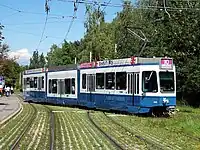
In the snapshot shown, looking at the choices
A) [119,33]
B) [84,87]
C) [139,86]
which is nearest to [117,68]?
[139,86]

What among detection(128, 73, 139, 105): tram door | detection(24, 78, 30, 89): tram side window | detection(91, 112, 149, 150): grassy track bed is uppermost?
detection(24, 78, 30, 89): tram side window

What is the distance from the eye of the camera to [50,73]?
134 feet

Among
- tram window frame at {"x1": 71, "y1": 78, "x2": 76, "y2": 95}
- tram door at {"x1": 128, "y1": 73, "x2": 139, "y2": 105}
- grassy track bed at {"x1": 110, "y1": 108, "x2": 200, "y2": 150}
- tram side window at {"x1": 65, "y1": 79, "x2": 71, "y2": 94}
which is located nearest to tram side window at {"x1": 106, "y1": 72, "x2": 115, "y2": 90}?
tram door at {"x1": 128, "y1": 73, "x2": 139, "y2": 105}

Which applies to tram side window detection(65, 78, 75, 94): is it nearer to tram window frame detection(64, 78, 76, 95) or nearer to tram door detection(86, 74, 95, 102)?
tram window frame detection(64, 78, 76, 95)

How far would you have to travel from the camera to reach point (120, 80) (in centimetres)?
2762

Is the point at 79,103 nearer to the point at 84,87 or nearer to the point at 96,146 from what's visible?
the point at 84,87

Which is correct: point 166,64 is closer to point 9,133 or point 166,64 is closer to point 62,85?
point 9,133

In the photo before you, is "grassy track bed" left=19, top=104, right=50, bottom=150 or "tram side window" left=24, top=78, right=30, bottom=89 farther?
"tram side window" left=24, top=78, right=30, bottom=89

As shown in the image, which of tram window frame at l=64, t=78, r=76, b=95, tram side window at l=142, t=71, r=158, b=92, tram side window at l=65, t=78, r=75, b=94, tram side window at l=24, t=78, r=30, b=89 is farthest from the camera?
tram side window at l=24, t=78, r=30, b=89

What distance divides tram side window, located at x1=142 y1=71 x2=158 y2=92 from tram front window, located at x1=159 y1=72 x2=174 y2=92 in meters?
0.40

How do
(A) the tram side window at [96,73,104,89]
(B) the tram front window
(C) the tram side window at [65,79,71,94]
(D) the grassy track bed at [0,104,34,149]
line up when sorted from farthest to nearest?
(C) the tram side window at [65,79,71,94] < (A) the tram side window at [96,73,104,89] < (B) the tram front window < (D) the grassy track bed at [0,104,34,149]

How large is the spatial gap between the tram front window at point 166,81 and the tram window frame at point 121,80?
2226 millimetres

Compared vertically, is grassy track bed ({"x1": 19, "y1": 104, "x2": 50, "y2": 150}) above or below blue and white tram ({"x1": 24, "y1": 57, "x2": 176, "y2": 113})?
below

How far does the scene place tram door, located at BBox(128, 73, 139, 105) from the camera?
25.9 m
